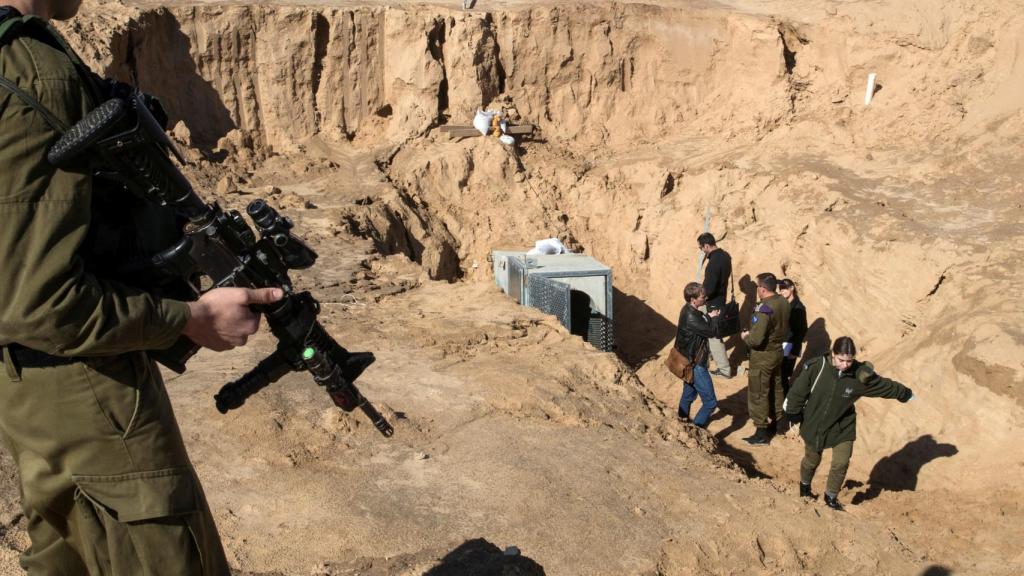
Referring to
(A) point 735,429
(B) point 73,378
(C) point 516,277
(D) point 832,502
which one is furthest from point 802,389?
(B) point 73,378

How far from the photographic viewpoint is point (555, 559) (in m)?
4.96

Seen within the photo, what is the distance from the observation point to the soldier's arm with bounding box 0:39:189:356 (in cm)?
196

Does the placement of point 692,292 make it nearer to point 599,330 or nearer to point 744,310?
point 599,330

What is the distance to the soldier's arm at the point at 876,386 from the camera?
6691mm

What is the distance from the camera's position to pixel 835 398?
6781 mm

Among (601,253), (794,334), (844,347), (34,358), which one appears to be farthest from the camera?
(601,253)

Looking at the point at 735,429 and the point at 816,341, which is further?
the point at 816,341

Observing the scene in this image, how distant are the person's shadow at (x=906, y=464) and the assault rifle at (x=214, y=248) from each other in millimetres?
6952

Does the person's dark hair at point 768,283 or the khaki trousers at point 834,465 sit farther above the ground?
the person's dark hair at point 768,283

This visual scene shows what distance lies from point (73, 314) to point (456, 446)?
4.43 meters

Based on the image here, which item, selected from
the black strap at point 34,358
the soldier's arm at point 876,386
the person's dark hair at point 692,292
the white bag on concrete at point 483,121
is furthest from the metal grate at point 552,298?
the black strap at point 34,358

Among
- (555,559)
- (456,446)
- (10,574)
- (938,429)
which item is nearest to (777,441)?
(938,429)

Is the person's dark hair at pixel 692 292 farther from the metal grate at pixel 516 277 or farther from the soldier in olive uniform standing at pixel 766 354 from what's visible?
the metal grate at pixel 516 277

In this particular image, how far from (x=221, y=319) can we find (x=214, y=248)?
34 cm
